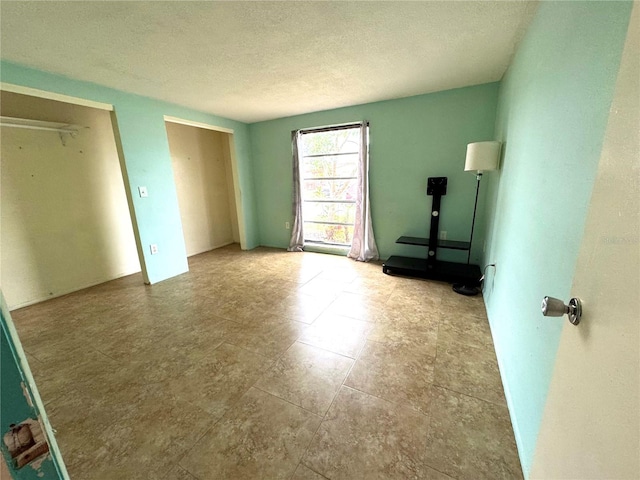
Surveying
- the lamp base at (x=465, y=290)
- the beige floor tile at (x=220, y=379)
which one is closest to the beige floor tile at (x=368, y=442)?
the beige floor tile at (x=220, y=379)

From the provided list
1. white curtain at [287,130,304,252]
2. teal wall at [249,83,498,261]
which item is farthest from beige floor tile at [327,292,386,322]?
white curtain at [287,130,304,252]

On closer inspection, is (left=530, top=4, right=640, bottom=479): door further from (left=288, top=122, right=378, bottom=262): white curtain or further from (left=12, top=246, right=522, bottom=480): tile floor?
(left=288, top=122, right=378, bottom=262): white curtain

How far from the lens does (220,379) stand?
1.66 m

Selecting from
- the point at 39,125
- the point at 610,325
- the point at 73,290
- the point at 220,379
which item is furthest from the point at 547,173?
the point at 73,290

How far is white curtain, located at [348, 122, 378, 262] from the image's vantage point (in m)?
3.63

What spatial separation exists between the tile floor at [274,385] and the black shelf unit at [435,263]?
256 millimetres

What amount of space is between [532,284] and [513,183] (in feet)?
2.97

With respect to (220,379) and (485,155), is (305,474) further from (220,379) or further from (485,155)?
(485,155)

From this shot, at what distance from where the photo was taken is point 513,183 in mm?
1791

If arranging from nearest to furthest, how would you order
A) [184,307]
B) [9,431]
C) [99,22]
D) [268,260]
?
[9,431]
[99,22]
[184,307]
[268,260]

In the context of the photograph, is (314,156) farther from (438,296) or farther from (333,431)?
(333,431)

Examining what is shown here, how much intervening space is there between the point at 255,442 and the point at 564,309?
1407 millimetres

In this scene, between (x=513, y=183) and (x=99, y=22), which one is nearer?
(x=99, y=22)

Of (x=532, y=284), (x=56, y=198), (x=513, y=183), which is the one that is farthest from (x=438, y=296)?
(x=56, y=198)
